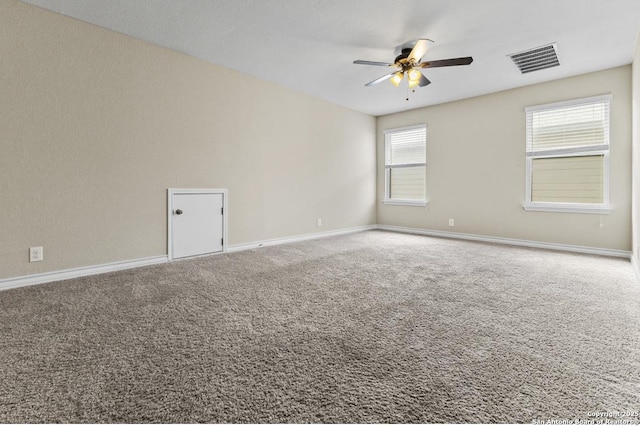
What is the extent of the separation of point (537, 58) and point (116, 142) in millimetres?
5090

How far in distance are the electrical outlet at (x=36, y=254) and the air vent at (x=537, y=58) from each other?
5524mm

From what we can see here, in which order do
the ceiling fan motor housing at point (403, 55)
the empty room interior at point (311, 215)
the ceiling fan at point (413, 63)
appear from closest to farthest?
1. the empty room interior at point (311, 215)
2. the ceiling fan at point (413, 63)
3. the ceiling fan motor housing at point (403, 55)

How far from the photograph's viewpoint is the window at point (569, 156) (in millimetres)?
4082

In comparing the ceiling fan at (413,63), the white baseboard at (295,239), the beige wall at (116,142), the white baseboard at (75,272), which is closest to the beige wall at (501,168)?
the white baseboard at (295,239)

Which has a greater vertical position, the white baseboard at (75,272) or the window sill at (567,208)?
the window sill at (567,208)

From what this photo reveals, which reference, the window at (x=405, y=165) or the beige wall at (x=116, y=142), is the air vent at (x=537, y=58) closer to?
the window at (x=405, y=165)

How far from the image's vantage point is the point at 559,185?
14.5 ft

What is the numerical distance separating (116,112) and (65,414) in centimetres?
301

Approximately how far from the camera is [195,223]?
12.6ft

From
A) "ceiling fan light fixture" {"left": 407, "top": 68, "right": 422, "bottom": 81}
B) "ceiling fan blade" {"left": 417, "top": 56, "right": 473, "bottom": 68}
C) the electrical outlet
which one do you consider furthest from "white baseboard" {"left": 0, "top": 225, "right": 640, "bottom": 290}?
"ceiling fan light fixture" {"left": 407, "top": 68, "right": 422, "bottom": 81}

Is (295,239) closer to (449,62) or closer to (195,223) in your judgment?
(195,223)

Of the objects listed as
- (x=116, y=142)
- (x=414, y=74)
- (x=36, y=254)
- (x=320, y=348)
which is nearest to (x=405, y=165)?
(x=414, y=74)

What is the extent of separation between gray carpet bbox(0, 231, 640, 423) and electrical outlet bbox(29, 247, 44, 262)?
1.04ft

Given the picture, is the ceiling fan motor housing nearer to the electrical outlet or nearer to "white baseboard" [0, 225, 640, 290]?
"white baseboard" [0, 225, 640, 290]
